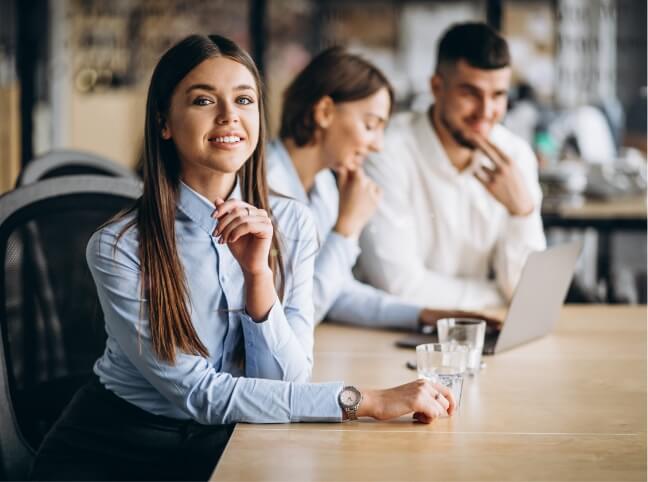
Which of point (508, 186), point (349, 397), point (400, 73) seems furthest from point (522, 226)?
point (400, 73)

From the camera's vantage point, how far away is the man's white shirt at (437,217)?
102 inches

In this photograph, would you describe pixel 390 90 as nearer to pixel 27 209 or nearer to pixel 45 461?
pixel 27 209

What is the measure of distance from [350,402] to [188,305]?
31 cm

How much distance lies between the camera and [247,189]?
5.54 ft

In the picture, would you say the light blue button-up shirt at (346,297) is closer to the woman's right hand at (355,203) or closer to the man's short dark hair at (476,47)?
the woman's right hand at (355,203)

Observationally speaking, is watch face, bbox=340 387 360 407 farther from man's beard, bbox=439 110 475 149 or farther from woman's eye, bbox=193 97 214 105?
man's beard, bbox=439 110 475 149

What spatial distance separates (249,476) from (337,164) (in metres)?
1.35

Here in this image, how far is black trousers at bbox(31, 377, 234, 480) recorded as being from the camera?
4.99ft

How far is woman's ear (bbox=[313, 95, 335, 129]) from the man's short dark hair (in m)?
→ 0.51

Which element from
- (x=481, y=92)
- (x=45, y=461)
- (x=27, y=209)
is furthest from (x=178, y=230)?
(x=481, y=92)

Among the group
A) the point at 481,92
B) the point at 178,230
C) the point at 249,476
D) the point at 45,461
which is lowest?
the point at 45,461

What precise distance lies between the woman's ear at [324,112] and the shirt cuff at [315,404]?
1150 millimetres

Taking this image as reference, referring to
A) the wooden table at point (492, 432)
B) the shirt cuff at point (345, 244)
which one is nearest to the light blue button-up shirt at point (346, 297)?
the shirt cuff at point (345, 244)

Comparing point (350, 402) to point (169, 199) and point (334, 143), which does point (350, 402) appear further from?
point (334, 143)
